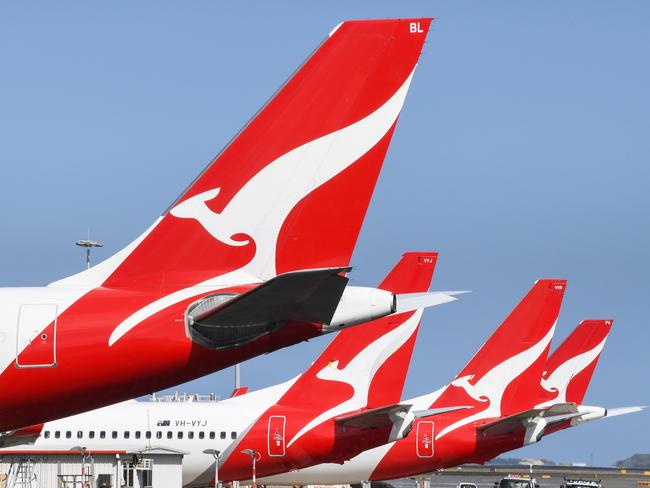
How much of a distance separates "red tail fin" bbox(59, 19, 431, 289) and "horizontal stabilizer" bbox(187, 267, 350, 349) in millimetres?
1043

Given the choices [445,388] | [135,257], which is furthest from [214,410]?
[135,257]

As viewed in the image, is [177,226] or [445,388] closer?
[177,226]

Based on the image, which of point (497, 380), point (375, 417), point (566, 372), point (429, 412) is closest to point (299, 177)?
point (375, 417)

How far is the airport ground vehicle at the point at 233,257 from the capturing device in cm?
1355

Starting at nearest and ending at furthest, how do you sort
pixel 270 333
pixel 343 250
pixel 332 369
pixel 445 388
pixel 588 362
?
pixel 270 333 → pixel 343 250 → pixel 332 369 → pixel 445 388 → pixel 588 362

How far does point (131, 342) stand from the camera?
13.6 m

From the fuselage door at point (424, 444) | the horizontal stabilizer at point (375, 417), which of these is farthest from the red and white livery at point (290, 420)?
the fuselage door at point (424, 444)

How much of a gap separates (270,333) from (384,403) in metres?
23.0

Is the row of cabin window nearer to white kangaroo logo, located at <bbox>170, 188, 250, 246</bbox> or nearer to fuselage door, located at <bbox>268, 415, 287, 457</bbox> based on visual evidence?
fuselage door, located at <bbox>268, 415, 287, 457</bbox>

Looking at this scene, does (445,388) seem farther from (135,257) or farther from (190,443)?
(135,257)

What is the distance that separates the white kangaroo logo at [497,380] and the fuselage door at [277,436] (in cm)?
868

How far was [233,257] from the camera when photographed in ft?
47.8

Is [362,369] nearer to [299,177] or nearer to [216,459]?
[216,459]

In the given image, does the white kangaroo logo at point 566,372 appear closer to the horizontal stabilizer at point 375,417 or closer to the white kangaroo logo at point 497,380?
the white kangaroo logo at point 497,380
